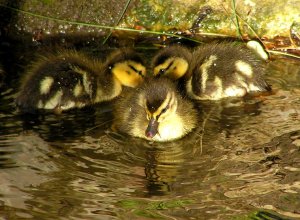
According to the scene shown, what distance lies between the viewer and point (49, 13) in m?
5.48

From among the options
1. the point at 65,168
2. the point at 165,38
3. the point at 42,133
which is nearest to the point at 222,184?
the point at 65,168

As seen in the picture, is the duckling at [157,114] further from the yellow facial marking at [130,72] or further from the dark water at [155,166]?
the yellow facial marking at [130,72]

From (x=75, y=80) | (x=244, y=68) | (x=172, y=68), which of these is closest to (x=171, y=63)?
(x=172, y=68)

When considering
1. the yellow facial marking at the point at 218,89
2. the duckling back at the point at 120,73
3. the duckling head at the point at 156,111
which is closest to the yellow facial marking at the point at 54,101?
the duckling back at the point at 120,73

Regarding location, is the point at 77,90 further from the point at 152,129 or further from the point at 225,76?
the point at 225,76

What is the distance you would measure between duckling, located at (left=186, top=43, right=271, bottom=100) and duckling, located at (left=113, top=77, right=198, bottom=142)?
0.88ft

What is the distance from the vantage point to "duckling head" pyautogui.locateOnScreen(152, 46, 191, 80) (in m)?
4.66

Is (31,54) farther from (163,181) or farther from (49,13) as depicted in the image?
(163,181)

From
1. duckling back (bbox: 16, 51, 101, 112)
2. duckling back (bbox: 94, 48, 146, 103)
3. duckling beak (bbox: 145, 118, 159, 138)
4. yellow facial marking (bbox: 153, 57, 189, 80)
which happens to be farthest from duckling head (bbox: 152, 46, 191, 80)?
duckling beak (bbox: 145, 118, 159, 138)

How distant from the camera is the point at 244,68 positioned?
4.64m

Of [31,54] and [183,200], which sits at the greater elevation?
[31,54]

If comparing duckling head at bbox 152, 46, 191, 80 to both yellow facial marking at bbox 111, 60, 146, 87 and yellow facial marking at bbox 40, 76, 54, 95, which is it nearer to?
yellow facial marking at bbox 111, 60, 146, 87

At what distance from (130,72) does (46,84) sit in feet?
2.00

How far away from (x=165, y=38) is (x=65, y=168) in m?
2.15
